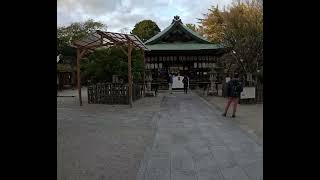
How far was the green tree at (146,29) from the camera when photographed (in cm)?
5712

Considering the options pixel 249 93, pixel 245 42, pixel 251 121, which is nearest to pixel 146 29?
pixel 245 42

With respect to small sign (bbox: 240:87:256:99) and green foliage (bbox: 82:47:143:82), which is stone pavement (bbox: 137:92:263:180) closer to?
small sign (bbox: 240:87:256:99)

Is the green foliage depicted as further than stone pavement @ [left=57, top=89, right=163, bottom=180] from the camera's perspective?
Yes

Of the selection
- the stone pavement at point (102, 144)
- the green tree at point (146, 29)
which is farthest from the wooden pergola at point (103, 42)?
the green tree at point (146, 29)

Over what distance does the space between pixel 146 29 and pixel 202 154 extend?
5097 centimetres

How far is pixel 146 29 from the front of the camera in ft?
191

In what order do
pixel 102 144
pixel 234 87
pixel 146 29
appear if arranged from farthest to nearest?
1. pixel 146 29
2. pixel 234 87
3. pixel 102 144

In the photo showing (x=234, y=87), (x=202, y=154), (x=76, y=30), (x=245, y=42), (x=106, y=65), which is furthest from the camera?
(x=76, y=30)

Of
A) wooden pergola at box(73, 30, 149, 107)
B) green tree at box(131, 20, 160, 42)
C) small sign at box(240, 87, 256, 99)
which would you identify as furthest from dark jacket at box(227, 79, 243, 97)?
green tree at box(131, 20, 160, 42)

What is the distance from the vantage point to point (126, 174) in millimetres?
6645

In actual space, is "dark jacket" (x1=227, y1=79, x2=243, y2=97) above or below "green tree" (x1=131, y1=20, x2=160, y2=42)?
below

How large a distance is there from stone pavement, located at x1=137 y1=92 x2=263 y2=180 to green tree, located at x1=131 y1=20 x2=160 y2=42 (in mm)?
44564

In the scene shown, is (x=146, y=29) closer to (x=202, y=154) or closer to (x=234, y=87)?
(x=234, y=87)

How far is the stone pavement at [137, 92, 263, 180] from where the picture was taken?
21.7 feet
